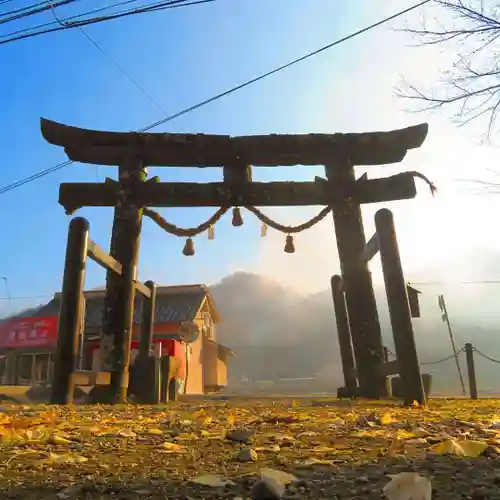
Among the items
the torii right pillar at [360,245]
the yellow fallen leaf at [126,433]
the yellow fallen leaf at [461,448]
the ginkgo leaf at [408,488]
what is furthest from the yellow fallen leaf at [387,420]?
the torii right pillar at [360,245]

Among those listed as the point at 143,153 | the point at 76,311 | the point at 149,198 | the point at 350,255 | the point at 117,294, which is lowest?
the point at 76,311

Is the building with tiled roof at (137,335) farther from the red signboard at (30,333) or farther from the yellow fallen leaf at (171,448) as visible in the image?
the yellow fallen leaf at (171,448)

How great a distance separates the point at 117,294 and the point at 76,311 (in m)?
1.10

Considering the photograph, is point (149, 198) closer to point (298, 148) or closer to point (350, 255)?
point (298, 148)

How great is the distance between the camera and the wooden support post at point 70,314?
5.58 m

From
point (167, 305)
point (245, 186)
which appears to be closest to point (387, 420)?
point (245, 186)

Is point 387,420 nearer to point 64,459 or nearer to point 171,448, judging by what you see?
point 171,448

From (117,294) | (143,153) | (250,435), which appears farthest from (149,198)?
(250,435)

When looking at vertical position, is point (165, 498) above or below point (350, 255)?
below

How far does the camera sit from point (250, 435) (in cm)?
261

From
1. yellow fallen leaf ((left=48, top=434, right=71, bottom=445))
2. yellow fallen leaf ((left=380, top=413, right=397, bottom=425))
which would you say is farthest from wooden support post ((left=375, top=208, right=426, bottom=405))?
yellow fallen leaf ((left=48, top=434, right=71, bottom=445))

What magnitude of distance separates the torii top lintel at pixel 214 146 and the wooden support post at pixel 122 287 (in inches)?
12.9

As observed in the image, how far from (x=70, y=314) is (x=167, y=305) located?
863 inches

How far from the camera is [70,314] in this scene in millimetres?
5730
